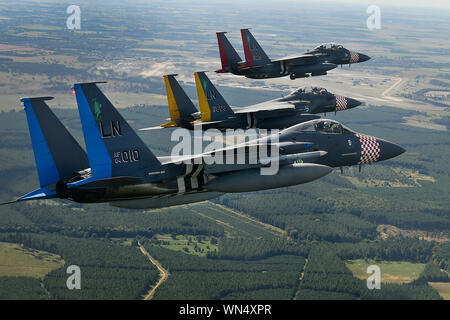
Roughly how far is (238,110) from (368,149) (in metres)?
11.2

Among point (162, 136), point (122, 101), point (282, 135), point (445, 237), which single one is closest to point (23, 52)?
point (122, 101)

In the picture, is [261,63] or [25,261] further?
[25,261]

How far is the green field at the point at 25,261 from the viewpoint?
235 ft

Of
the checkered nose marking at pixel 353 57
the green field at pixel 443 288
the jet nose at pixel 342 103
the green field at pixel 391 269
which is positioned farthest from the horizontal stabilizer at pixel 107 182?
the green field at pixel 443 288

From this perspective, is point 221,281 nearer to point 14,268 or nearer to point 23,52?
point 14,268

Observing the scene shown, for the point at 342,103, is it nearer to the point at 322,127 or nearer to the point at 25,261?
the point at 322,127

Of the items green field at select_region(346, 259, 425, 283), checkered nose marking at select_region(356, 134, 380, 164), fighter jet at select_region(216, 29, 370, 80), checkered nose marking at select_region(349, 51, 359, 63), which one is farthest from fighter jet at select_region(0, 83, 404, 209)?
green field at select_region(346, 259, 425, 283)

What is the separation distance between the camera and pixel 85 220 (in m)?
87.8

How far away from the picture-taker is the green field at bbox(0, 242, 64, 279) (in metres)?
71.8

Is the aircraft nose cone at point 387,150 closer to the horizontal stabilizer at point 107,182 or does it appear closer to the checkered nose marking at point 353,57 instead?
the horizontal stabilizer at point 107,182

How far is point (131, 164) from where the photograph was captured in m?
22.2

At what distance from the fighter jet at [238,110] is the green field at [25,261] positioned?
43.8 metres

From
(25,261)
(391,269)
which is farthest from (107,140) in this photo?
(391,269)

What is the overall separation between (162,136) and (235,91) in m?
23.0
